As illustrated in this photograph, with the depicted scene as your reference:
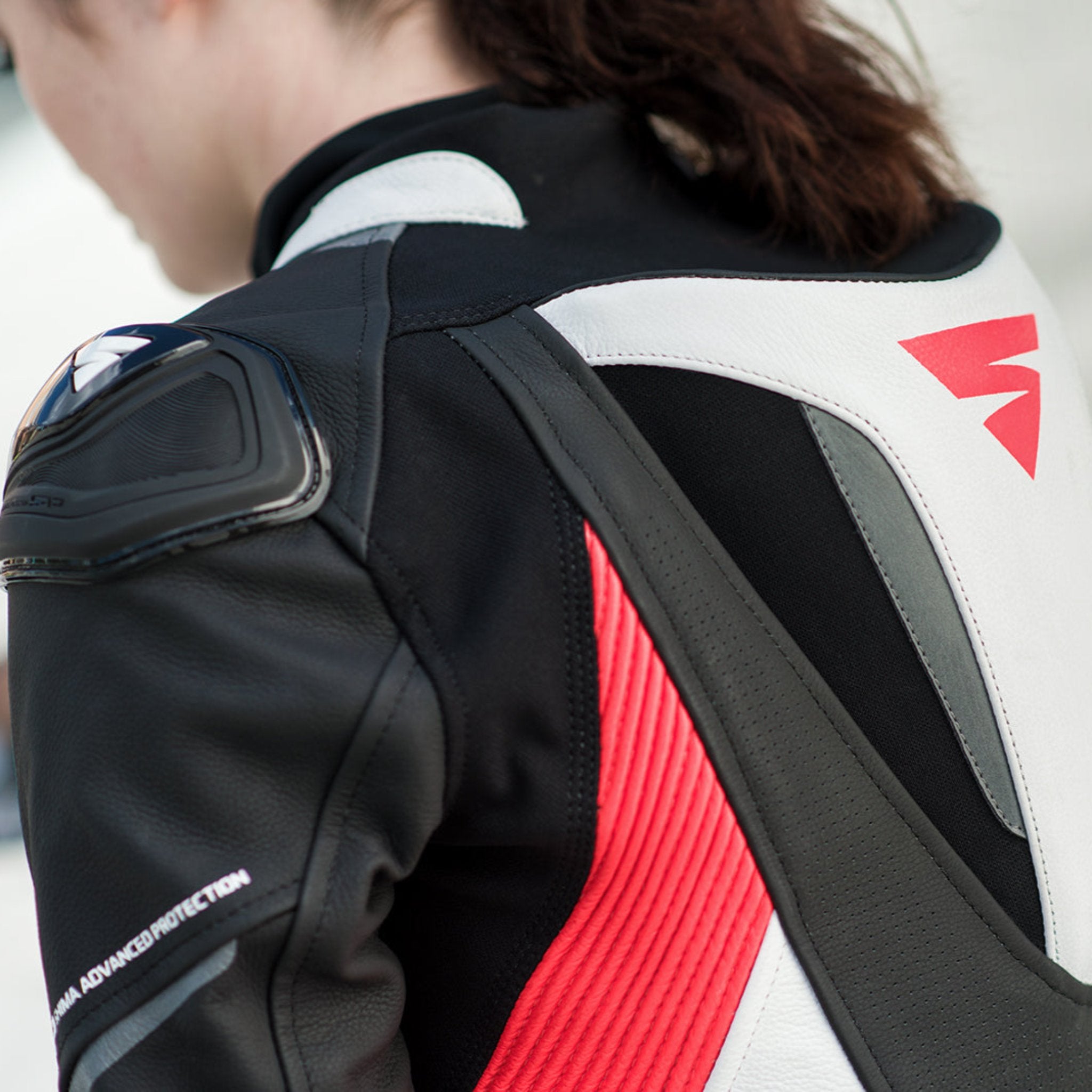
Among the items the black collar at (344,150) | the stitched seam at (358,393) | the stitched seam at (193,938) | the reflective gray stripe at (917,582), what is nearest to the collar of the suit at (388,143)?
the black collar at (344,150)

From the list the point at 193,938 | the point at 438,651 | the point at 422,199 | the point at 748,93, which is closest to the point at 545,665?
the point at 438,651

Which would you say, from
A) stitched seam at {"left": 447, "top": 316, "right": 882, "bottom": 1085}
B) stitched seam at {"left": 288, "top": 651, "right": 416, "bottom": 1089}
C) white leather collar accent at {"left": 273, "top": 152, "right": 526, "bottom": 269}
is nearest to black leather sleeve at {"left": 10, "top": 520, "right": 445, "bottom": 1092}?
stitched seam at {"left": 288, "top": 651, "right": 416, "bottom": 1089}

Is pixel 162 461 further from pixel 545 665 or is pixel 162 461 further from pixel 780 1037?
pixel 780 1037

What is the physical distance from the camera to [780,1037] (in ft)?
1.63

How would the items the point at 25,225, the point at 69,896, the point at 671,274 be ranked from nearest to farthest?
the point at 69,896
the point at 671,274
the point at 25,225

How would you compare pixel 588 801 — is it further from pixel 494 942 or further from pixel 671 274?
pixel 671 274

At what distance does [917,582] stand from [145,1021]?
1.32 feet

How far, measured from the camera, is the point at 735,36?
73cm

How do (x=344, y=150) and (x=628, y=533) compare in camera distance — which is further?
(x=344, y=150)

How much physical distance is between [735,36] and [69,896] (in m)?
0.67

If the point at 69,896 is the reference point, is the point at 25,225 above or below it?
above

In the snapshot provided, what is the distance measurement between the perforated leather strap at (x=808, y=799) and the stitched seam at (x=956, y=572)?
0.02 m

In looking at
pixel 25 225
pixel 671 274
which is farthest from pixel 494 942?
pixel 25 225

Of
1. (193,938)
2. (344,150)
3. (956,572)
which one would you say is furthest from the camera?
(344,150)
